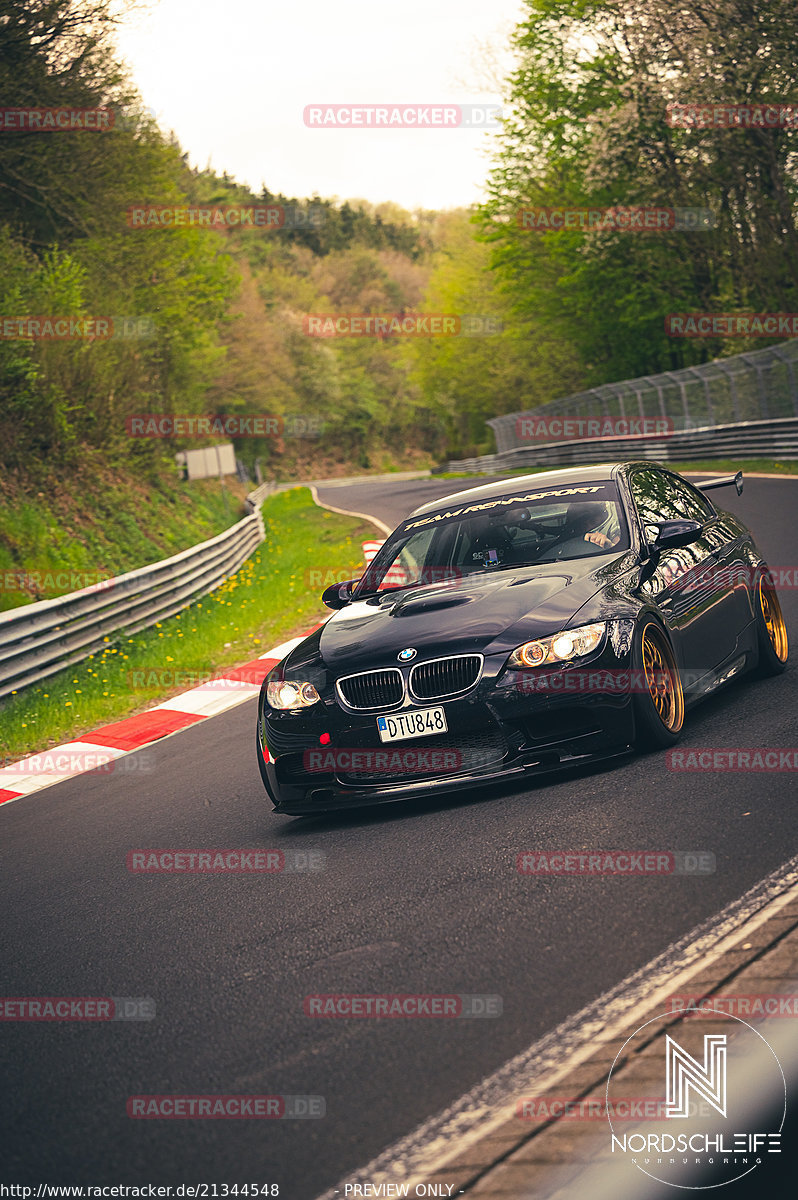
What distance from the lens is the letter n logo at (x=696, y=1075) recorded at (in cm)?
270

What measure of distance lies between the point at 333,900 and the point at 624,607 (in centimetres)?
206

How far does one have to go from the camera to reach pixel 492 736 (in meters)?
5.34

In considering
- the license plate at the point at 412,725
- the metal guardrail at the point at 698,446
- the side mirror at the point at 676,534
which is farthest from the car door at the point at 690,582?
the metal guardrail at the point at 698,446

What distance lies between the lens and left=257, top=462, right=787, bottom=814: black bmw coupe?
534 cm

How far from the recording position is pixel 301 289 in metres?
117

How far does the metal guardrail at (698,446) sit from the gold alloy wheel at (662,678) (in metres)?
19.8

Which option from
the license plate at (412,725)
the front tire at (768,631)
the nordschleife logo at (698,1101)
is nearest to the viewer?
the nordschleife logo at (698,1101)

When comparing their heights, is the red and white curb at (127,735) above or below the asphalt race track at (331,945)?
below

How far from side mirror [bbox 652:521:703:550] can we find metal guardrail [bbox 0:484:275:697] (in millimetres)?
7157

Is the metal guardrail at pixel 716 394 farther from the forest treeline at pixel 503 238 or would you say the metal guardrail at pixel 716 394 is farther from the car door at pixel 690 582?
the car door at pixel 690 582

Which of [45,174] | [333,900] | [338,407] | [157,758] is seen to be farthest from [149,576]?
[338,407]

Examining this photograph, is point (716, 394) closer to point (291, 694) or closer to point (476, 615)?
point (476, 615)

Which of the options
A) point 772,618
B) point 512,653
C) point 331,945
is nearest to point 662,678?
point 512,653

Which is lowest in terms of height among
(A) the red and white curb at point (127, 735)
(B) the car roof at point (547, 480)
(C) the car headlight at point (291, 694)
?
(A) the red and white curb at point (127, 735)
